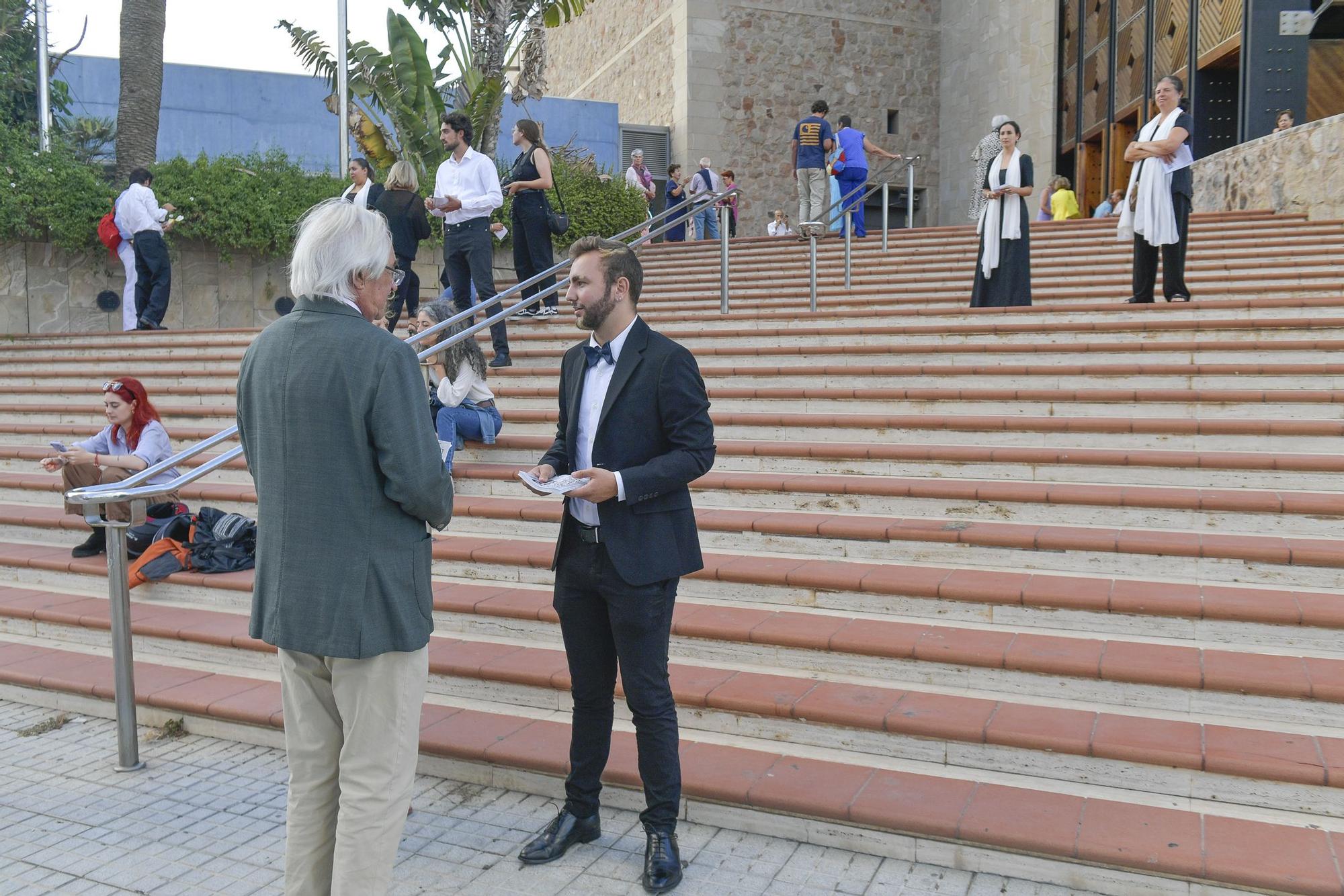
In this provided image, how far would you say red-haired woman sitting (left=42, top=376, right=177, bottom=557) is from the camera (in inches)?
227

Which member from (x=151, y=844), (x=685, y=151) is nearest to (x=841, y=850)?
(x=151, y=844)

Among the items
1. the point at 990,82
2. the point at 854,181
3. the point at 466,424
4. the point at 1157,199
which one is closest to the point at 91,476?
the point at 466,424

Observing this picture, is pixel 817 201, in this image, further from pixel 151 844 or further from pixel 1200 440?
pixel 151 844

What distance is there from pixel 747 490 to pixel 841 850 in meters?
2.49

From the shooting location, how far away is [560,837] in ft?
10.8

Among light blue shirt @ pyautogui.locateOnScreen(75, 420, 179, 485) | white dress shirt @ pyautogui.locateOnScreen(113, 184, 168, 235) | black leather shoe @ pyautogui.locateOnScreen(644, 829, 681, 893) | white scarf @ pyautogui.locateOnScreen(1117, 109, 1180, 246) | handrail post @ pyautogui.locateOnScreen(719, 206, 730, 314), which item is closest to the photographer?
black leather shoe @ pyautogui.locateOnScreen(644, 829, 681, 893)

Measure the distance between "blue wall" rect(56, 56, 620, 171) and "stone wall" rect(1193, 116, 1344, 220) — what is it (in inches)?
410

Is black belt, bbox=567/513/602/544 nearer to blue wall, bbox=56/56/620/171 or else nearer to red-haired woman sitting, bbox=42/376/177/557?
red-haired woman sitting, bbox=42/376/177/557

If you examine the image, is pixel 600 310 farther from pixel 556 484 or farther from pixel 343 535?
pixel 343 535

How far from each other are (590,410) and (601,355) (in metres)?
0.18

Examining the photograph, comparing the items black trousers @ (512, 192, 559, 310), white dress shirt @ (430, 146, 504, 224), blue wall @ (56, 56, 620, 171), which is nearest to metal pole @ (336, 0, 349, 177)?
blue wall @ (56, 56, 620, 171)

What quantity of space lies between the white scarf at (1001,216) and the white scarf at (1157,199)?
891mm

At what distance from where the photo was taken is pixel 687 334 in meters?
8.11

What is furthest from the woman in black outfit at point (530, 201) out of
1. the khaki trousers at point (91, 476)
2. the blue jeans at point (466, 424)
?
the khaki trousers at point (91, 476)
